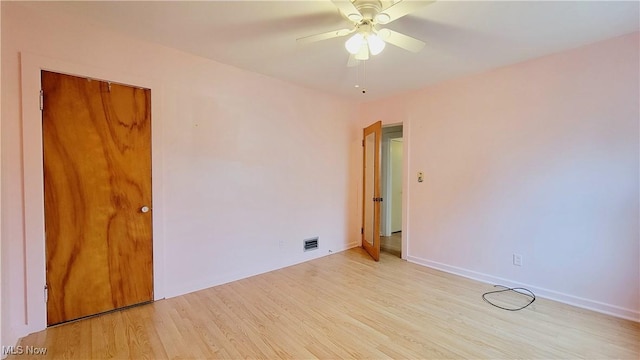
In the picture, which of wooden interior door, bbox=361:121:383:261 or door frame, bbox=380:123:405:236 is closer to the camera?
wooden interior door, bbox=361:121:383:261

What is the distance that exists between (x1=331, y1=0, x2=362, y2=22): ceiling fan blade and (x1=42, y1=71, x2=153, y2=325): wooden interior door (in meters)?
1.94

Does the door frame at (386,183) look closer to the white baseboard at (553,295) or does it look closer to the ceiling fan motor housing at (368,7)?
the white baseboard at (553,295)

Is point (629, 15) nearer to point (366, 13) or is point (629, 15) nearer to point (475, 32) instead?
point (475, 32)

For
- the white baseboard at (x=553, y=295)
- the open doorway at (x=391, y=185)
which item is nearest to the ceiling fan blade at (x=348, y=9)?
the white baseboard at (x=553, y=295)

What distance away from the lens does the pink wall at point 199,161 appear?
2.04 meters

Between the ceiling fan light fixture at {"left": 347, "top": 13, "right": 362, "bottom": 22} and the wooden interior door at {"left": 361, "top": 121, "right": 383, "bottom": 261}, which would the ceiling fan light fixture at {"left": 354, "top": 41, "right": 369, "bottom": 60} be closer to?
the ceiling fan light fixture at {"left": 347, "top": 13, "right": 362, "bottom": 22}

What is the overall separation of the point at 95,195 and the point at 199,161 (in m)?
0.90

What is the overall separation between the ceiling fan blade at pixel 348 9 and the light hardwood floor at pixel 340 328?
2.25 metres

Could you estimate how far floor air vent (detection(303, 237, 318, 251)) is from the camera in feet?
12.9

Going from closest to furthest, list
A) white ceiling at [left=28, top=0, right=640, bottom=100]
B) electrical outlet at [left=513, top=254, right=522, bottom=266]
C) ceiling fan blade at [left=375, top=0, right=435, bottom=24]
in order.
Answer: ceiling fan blade at [left=375, top=0, right=435, bottom=24] < white ceiling at [left=28, top=0, right=640, bottom=100] < electrical outlet at [left=513, top=254, right=522, bottom=266]

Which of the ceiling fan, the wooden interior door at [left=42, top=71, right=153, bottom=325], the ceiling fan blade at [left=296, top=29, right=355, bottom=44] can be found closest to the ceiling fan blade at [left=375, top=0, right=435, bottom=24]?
the ceiling fan

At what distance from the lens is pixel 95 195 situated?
7.76 feet

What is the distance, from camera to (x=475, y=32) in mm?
2316

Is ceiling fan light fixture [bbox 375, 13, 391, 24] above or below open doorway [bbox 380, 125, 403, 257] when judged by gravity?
above
